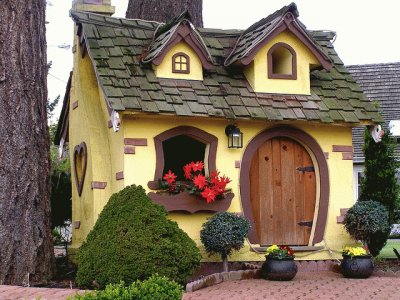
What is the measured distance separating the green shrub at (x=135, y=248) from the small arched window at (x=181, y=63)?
8.17 ft

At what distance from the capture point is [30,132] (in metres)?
12.9

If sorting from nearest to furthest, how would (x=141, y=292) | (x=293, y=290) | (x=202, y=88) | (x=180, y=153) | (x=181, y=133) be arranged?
(x=141, y=292) → (x=293, y=290) → (x=181, y=133) → (x=202, y=88) → (x=180, y=153)

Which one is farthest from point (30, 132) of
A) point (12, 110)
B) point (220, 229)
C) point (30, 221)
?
point (220, 229)

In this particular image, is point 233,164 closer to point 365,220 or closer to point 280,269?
point 280,269

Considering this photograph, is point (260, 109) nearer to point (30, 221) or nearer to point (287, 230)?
point (287, 230)

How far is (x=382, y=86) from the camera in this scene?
91.7ft

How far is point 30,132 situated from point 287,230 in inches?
185

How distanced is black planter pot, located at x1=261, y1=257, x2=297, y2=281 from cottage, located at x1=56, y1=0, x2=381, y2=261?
2.90ft

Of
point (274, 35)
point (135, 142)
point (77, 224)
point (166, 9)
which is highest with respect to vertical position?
point (166, 9)

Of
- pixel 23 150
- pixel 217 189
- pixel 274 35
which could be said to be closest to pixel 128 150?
pixel 217 189

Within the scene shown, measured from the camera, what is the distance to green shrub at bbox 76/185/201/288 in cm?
1112

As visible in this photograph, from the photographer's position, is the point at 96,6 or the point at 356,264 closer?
the point at 356,264

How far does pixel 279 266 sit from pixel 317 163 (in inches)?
90.8

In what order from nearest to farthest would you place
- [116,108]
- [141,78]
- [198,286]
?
[198,286] < [116,108] < [141,78]
